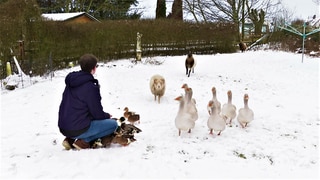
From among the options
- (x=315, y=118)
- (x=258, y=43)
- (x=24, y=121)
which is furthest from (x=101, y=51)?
(x=258, y=43)

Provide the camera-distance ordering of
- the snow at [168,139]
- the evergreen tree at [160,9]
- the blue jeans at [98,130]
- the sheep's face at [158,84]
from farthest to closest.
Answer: the evergreen tree at [160,9], the sheep's face at [158,84], the blue jeans at [98,130], the snow at [168,139]

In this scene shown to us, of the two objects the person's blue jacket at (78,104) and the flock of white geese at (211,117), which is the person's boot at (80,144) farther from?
the flock of white geese at (211,117)

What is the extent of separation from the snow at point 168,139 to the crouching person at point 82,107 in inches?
11.2

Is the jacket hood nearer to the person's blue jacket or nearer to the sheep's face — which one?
the person's blue jacket

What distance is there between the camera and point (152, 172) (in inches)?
163

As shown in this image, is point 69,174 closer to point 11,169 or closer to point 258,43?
point 11,169

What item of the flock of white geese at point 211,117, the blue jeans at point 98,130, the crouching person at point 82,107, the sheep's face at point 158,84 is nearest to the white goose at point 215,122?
the flock of white geese at point 211,117

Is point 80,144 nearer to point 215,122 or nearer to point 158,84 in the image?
point 215,122

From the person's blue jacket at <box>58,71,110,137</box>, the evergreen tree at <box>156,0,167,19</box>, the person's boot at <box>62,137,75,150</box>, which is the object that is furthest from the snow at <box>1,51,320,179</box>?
the evergreen tree at <box>156,0,167,19</box>

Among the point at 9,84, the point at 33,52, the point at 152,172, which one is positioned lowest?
the point at 152,172

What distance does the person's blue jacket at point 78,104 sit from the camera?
14.4 ft

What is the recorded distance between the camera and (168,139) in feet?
17.6

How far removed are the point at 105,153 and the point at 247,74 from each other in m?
9.54

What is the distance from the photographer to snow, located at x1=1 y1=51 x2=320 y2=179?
13.9ft
